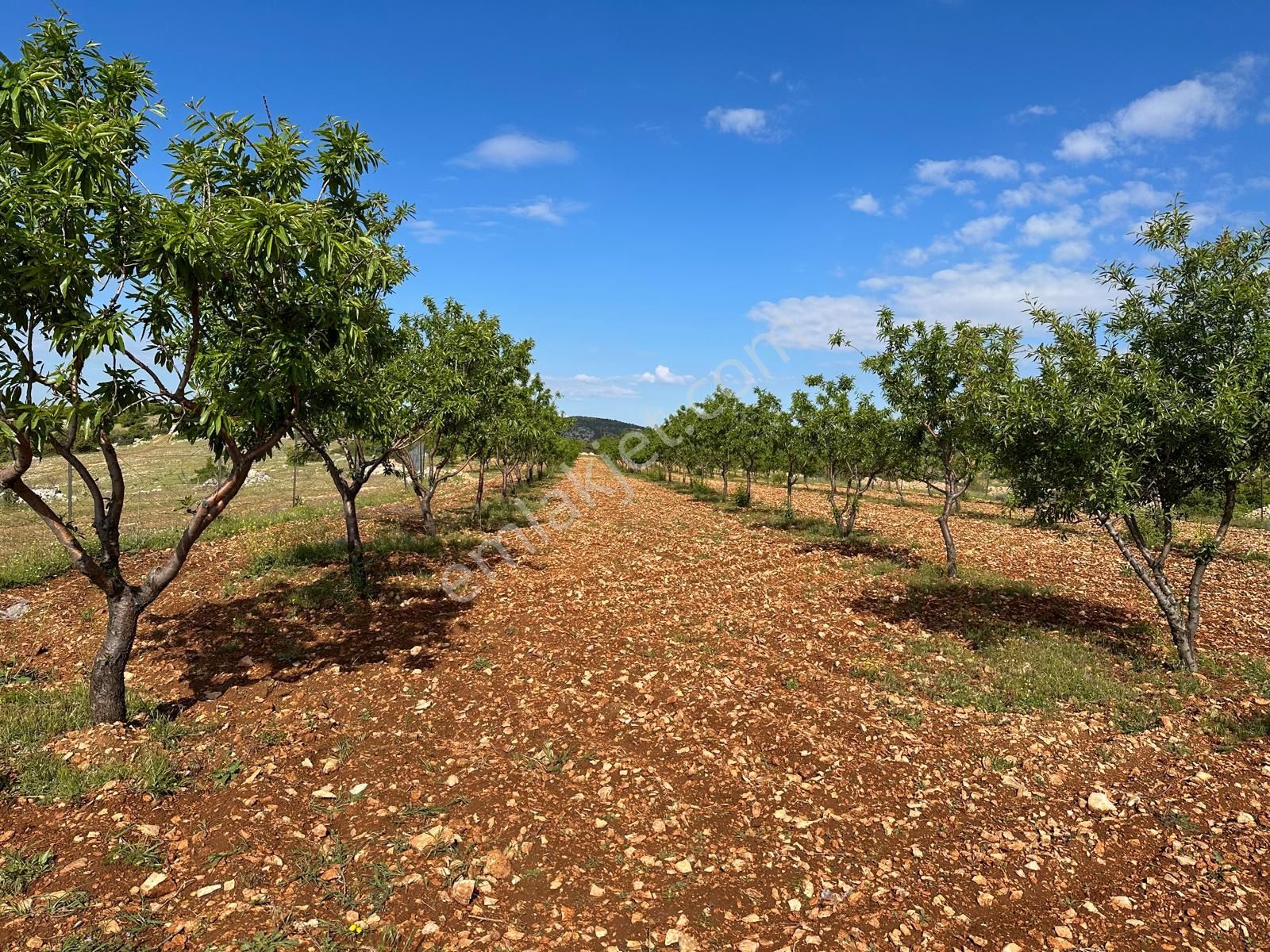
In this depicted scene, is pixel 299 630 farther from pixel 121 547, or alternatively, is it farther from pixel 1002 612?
pixel 1002 612

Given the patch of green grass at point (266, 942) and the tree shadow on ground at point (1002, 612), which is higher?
the tree shadow on ground at point (1002, 612)

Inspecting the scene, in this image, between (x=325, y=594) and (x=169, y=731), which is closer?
(x=169, y=731)

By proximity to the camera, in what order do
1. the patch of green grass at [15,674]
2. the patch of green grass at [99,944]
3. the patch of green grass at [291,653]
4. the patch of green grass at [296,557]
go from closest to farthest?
the patch of green grass at [99,944], the patch of green grass at [15,674], the patch of green grass at [291,653], the patch of green grass at [296,557]

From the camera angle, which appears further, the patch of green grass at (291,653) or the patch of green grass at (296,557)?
the patch of green grass at (296,557)

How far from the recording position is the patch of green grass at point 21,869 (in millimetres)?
5477

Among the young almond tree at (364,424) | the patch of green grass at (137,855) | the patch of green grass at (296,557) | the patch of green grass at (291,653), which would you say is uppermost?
the young almond tree at (364,424)

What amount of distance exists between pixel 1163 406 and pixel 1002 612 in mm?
6346

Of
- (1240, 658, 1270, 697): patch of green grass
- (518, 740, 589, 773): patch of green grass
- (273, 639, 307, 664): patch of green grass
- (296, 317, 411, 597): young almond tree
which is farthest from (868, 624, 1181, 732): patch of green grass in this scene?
(296, 317, 411, 597): young almond tree

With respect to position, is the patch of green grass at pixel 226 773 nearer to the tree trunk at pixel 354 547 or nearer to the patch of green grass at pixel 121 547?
the tree trunk at pixel 354 547

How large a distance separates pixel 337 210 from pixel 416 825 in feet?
27.8

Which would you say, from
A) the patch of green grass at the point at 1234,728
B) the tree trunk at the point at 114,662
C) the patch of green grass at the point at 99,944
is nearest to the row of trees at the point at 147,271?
the tree trunk at the point at 114,662

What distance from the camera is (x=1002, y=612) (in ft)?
46.2

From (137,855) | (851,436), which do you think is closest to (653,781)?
(137,855)

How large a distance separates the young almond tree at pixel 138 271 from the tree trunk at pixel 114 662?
2 centimetres
